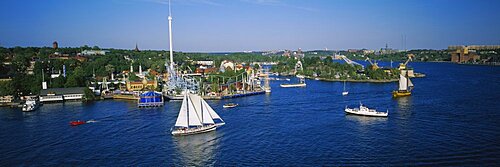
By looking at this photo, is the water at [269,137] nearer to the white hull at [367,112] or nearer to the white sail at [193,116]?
the white hull at [367,112]

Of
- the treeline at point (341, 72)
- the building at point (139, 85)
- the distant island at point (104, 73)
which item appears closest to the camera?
the distant island at point (104, 73)

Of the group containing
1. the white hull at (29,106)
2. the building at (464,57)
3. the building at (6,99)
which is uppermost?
the building at (464,57)

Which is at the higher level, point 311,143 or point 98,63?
point 98,63

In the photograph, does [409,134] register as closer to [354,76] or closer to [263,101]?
[263,101]

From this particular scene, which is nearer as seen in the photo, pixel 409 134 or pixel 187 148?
pixel 187 148

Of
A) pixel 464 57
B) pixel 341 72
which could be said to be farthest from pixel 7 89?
pixel 464 57

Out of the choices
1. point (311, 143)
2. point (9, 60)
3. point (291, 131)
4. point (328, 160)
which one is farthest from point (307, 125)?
point (9, 60)


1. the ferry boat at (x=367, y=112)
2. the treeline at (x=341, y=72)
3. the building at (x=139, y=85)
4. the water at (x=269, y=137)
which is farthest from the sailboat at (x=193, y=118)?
the treeline at (x=341, y=72)
